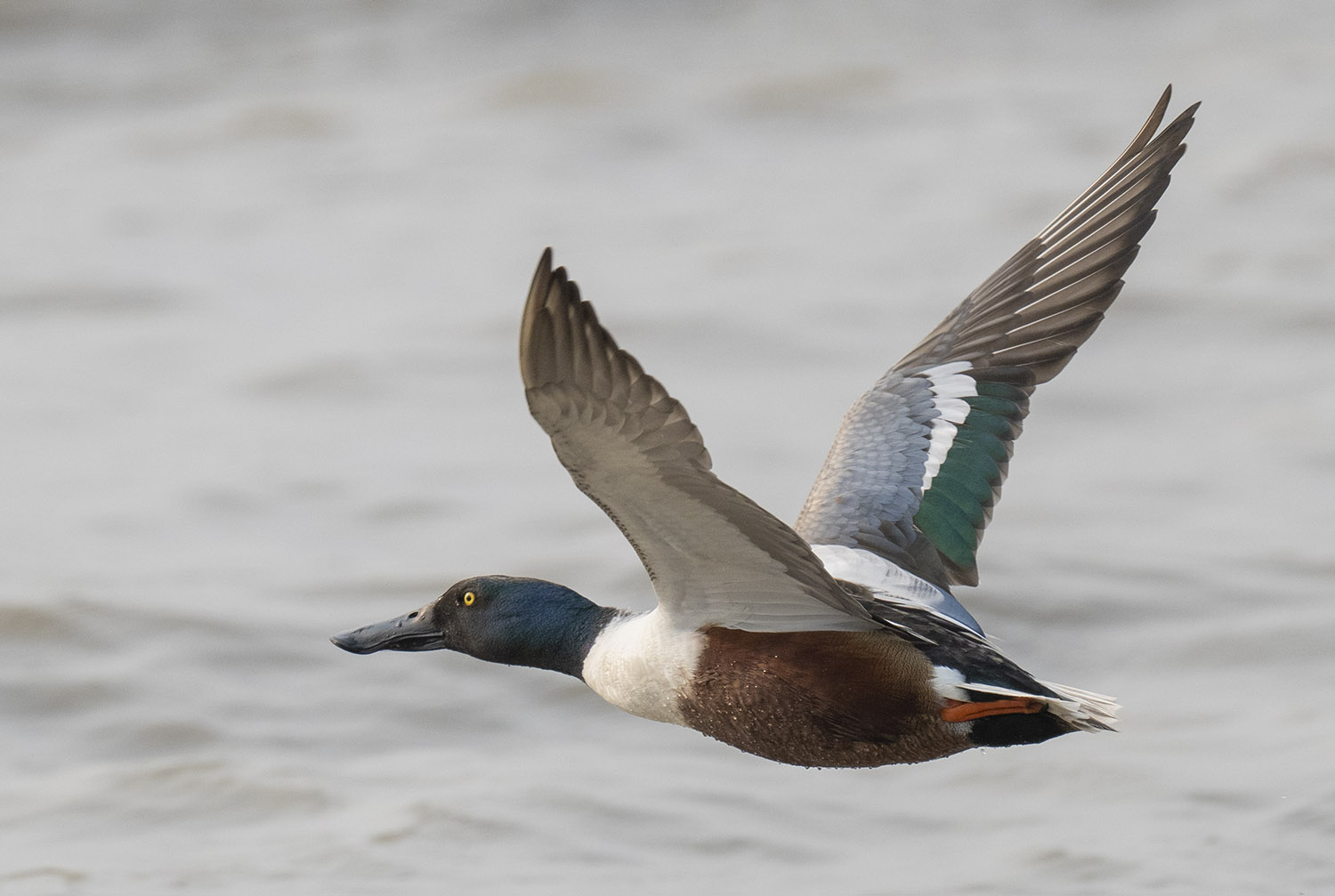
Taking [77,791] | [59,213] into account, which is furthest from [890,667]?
[59,213]

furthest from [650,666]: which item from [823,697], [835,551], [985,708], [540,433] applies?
[540,433]

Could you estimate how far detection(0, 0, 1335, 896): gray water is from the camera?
9219 mm

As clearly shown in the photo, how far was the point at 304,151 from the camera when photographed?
59.9 ft

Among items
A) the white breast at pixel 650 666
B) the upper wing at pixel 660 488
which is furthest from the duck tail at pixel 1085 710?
the white breast at pixel 650 666

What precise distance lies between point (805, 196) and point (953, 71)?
2501mm

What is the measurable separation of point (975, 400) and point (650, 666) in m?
1.74

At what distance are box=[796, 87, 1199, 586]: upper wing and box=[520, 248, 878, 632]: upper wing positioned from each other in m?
1.04

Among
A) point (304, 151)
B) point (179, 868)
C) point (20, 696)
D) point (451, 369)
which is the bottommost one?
point (179, 868)

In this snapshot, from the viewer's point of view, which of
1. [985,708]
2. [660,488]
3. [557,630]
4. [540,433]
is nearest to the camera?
[660,488]

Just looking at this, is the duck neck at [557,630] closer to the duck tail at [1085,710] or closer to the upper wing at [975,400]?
the upper wing at [975,400]

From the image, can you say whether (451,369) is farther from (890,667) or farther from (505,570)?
(890,667)

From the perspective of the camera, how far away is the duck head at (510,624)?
6.28 meters

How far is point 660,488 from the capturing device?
480cm

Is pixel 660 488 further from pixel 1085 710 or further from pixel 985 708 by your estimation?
pixel 1085 710
